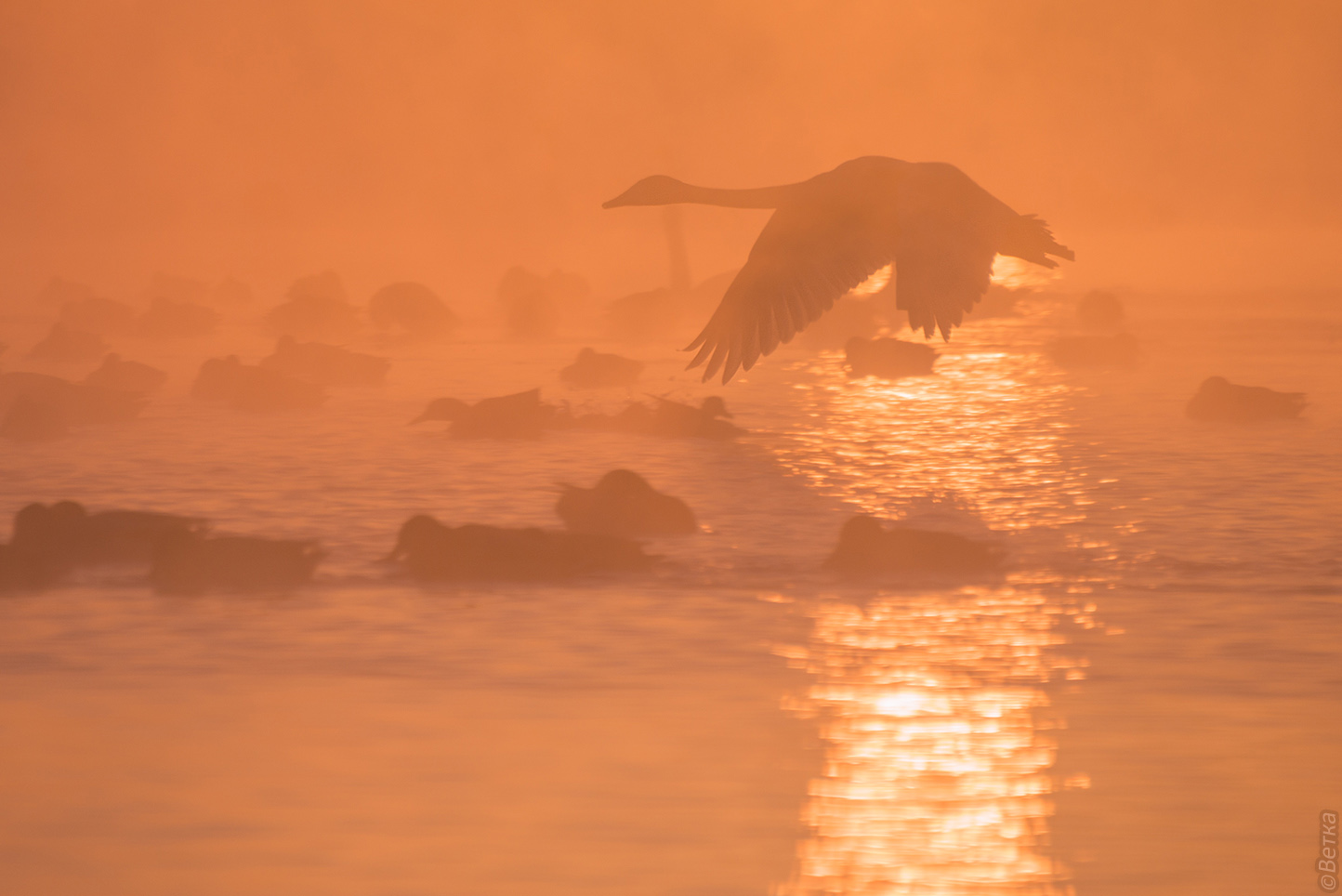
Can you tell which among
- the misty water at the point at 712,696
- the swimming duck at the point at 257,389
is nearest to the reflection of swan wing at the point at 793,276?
the misty water at the point at 712,696

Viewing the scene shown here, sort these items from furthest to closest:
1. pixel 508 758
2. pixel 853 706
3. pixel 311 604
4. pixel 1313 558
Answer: pixel 1313 558
pixel 311 604
pixel 853 706
pixel 508 758

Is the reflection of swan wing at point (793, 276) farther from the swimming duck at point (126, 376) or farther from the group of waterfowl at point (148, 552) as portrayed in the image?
the swimming duck at point (126, 376)

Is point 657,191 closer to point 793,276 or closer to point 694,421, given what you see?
point 793,276

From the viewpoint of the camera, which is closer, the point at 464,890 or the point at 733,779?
the point at 464,890

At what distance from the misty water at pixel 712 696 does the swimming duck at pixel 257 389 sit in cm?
448

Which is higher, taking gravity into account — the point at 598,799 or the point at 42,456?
the point at 42,456

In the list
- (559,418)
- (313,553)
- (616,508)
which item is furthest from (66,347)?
(313,553)

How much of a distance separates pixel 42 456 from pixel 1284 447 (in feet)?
38.3

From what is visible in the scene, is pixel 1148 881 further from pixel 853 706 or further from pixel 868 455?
pixel 868 455

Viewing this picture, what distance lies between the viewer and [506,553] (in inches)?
481

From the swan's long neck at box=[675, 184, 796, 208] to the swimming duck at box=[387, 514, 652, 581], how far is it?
3.23 metres

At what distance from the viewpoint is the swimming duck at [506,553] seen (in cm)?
1214

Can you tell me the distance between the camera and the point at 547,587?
473 inches

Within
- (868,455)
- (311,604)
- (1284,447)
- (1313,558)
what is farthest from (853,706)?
(1284,447)
